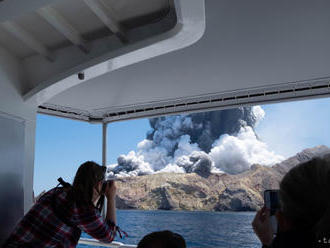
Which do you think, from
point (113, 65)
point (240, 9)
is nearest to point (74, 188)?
point (113, 65)

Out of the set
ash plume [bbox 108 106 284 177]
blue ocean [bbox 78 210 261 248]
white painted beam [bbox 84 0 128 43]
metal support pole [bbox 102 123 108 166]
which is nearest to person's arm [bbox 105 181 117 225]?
white painted beam [bbox 84 0 128 43]

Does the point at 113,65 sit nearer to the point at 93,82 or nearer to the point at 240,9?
the point at 240,9

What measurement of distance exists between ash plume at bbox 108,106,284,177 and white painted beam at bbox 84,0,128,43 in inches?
611

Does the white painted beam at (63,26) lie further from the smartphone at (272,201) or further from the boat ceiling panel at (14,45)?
the smartphone at (272,201)

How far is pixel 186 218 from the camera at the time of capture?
16.9 metres

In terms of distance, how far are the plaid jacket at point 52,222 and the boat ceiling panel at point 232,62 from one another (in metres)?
A: 1.34

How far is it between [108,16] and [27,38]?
0.59m

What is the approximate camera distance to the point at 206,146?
59.3ft

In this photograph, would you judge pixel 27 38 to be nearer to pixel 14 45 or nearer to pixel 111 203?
pixel 14 45

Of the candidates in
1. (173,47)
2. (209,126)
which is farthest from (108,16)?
(209,126)

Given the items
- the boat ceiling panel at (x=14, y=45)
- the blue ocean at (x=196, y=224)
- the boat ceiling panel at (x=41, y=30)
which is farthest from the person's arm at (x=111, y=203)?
the blue ocean at (x=196, y=224)

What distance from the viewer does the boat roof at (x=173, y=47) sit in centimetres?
183

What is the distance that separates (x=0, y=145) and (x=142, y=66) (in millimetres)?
1451

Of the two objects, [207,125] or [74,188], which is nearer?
[74,188]
